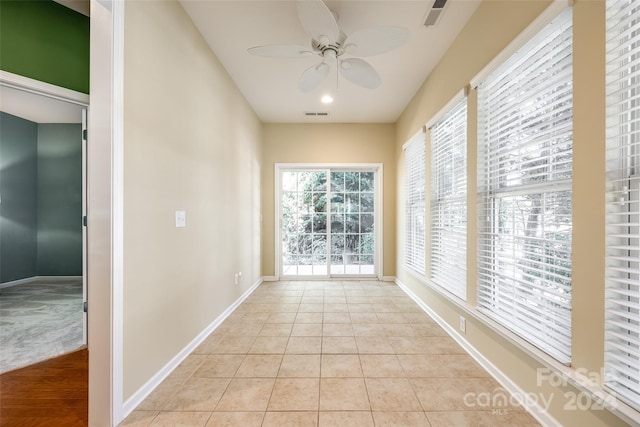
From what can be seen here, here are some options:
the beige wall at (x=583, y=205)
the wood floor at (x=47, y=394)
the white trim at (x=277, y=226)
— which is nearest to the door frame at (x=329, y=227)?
the white trim at (x=277, y=226)

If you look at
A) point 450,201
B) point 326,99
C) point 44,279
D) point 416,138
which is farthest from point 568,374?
point 44,279

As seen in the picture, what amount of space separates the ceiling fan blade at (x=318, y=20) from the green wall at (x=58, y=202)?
18.0ft

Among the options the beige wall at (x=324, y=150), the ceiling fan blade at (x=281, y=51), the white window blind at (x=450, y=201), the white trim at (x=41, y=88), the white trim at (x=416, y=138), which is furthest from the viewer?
the beige wall at (x=324, y=150)

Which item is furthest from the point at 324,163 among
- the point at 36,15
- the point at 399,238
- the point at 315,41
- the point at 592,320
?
the point at 592,320

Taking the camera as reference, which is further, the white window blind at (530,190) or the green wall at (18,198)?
the green wall at (18,198)

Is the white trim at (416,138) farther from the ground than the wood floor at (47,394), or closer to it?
farther from the ground

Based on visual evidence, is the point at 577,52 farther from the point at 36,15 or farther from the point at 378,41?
the point at 36,15

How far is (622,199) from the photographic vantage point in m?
1.12

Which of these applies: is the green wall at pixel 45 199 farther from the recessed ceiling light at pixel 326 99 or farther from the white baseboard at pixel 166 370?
the recessed ceiling light at pixel 326 99

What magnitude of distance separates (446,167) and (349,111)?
202 cm

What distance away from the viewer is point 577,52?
1.27 metres

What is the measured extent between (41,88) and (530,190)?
11.3 feet

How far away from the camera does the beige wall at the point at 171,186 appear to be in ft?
5.22

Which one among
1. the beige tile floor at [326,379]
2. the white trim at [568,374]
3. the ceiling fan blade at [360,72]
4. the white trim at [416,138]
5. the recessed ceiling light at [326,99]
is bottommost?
the beige tile floor at [326,379]
